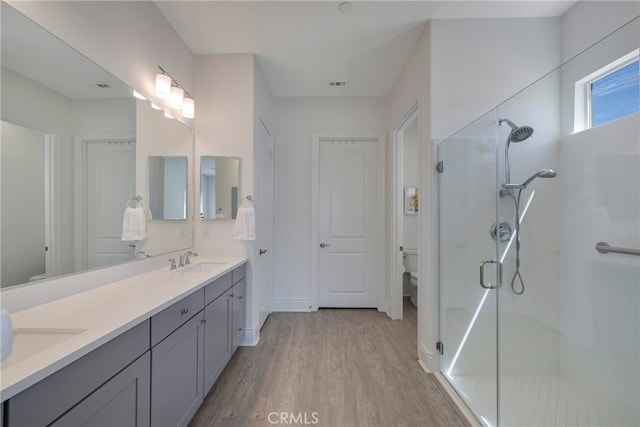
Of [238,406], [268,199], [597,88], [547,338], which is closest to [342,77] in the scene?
[268,199]

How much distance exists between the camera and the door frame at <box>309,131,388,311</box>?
3.31 m

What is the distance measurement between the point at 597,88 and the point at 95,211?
2.94 meters

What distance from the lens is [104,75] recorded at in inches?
59.3

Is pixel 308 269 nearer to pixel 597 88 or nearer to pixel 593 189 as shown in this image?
pixel 593 189

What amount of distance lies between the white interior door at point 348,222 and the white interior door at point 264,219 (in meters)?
0.65

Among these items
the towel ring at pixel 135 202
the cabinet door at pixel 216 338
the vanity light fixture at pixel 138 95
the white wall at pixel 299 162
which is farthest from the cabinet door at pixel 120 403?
the white wall at pixel 299 162

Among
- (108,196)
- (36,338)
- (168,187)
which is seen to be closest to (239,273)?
(168,187)

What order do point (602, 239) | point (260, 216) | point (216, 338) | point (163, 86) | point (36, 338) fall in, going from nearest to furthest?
point (36, 338)
point (602, 239)
point (216, 338)
point (163, 86)
point (260, 216)

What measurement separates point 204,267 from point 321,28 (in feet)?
7.27

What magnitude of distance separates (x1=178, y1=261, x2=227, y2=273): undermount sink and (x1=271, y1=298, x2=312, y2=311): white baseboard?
1344mm

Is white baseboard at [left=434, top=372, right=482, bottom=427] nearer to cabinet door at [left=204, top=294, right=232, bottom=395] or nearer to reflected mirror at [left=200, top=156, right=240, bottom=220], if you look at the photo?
cabinet door at [left=204, top=294, right=232, bottom=395]

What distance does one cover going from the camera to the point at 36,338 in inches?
35.4

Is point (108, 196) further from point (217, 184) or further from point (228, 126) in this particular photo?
point (228, 126)

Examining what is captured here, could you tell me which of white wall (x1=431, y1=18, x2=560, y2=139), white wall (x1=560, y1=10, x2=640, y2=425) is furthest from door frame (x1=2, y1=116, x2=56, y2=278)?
white wall (x1=560, y1=10, x2=640, y2=425)
